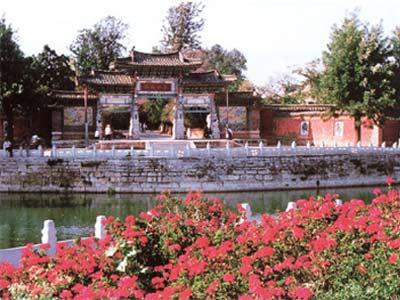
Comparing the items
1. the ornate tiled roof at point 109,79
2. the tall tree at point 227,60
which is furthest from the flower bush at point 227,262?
the tall tree at point 227,60

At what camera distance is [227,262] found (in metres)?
7.92

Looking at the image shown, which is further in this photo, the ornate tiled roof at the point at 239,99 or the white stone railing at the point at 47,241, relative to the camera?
the ornate tiled roof at the point at 239,99

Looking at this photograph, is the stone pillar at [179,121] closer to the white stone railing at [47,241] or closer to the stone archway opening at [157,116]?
the stone archway opening at [157,116]

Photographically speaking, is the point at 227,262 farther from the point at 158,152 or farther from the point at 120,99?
the point at 120,99

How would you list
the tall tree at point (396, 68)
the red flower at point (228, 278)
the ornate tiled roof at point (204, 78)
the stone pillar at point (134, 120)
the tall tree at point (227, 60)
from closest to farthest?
the red flower at point (228, 278) → the stone pillar at point (134, 120) → the ornate tiled roof at point (204, 78) → the tall tree at point (396, 68) → the tall tree at point (227, 60)

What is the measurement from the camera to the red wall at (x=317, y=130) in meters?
38.5

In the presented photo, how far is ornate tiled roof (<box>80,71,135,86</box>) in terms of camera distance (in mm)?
34850

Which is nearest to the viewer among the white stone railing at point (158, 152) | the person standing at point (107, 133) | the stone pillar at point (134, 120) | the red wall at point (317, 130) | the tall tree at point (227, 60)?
the white stone railing at point (158, 152)

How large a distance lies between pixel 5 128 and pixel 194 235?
84.9 ft

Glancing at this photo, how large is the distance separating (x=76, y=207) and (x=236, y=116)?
54.0ft

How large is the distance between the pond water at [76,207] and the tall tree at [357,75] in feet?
22.8

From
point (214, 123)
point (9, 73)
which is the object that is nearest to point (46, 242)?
point (9, 73)

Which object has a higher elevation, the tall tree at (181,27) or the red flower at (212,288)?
the tall tree at (181,27)

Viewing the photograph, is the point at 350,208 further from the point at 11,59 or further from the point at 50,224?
the point at 11,59
